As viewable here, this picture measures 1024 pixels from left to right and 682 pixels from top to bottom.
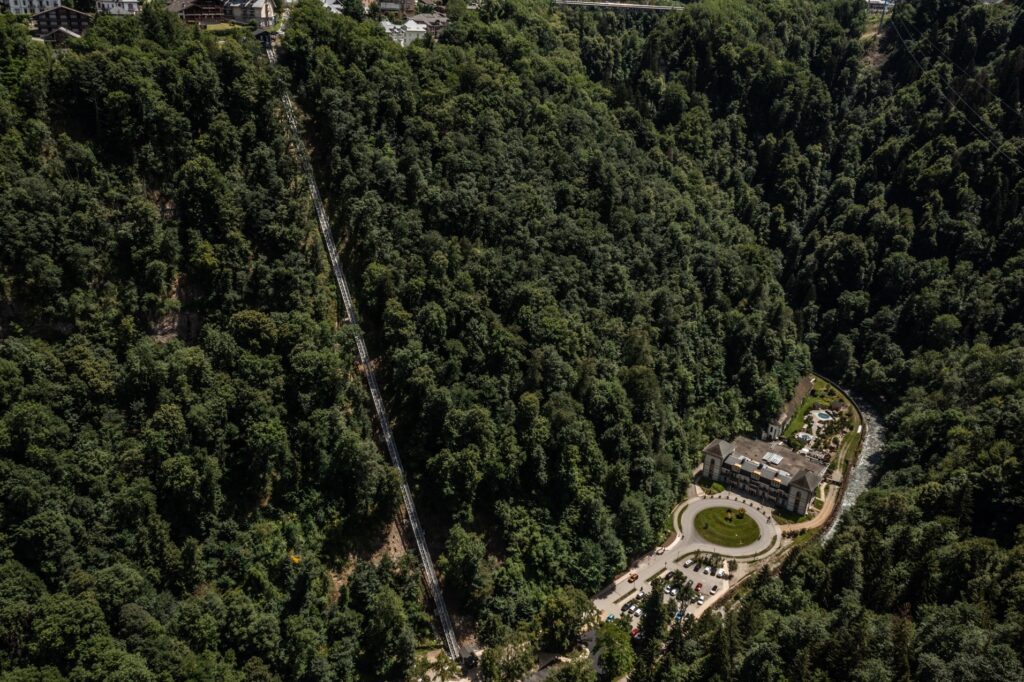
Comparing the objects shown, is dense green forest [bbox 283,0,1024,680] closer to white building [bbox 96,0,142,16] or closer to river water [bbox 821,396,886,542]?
river water [bbox 821,396,886,542]

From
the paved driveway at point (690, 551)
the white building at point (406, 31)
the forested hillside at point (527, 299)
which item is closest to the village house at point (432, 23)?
the white building at point (406, 31)

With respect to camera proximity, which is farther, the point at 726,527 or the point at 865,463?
the point at 865,463

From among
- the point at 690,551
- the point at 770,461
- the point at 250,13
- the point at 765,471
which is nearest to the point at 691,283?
the point at 770,461

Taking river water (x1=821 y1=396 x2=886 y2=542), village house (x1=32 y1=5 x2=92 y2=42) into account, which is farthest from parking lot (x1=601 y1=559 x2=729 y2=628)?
village house (x1=32 y1=5 x2=92 y2=42)

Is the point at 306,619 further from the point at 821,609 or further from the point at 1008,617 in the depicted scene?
the point at 1008,617

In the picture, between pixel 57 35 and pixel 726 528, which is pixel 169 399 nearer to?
pixel 57 35

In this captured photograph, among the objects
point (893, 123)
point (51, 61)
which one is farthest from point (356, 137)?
point (893, 123)
